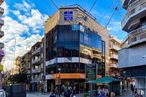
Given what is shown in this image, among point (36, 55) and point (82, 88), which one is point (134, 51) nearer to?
point (82, 88)

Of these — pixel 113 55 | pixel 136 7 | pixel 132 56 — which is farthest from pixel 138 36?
pixel 113 55

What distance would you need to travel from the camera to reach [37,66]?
12238cm

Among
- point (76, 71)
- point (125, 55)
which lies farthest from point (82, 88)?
point (125, 55)

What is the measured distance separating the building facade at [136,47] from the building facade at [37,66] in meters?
76.1

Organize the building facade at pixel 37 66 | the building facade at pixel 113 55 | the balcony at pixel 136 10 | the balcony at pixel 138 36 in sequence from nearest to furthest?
the balcony at pixel 138 36, the balcony at pixel 136 10, the building facade at pixel 37 66, the building facade at pixel 113 55

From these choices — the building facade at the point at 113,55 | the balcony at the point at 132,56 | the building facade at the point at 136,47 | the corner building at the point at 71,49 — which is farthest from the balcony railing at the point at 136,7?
the building facade at the point at 113,55

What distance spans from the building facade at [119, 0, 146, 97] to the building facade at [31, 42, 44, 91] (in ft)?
250

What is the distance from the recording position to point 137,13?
31766 mm

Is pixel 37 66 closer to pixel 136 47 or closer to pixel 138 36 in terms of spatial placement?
pixel 136 47

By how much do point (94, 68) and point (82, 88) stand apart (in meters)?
48.3

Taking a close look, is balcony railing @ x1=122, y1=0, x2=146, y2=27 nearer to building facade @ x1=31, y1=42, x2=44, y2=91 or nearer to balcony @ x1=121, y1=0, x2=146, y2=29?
balcony @ x1=121, y1=0, x2=146, y2=29

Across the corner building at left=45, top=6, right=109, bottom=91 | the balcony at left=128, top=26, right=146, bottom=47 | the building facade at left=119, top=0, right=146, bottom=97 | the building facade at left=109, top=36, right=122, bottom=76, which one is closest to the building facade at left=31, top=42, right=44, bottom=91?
the corner building at left=45, top=6, right=109, bottom=91

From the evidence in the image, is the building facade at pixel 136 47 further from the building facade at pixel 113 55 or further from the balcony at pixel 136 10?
the building facade at pixel 113 55

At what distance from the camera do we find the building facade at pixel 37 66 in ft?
372
